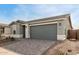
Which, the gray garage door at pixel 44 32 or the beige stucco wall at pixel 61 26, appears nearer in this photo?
the beige stucco wall at pixel 61 26

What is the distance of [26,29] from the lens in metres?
5.17

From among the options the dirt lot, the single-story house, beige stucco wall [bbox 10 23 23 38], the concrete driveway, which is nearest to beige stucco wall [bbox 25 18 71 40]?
the single-story house

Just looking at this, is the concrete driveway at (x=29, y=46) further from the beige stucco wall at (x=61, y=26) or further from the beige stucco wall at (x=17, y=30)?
the beige stucco wall at (x=61, y=26)

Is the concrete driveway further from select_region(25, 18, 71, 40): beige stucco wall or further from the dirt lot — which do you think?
select_region(25, 18, 71, 40): beige stucco wall

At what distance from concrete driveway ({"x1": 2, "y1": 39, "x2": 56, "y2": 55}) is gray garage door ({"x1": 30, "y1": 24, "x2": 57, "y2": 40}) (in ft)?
0.66

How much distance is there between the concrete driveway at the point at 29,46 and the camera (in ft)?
15.7

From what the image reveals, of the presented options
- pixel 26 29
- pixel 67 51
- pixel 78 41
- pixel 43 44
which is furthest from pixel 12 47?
pixel 78 41

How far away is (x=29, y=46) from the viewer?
491cm

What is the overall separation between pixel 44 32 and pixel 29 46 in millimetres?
889

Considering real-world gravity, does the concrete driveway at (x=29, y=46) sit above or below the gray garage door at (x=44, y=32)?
below

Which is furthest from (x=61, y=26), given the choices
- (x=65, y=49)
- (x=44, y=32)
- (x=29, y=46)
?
(x=29, y=46)

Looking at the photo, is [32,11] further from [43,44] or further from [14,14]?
[43,44]

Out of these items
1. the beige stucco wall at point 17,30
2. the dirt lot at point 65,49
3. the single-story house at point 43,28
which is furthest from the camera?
the beige stucco wall at point 17,30

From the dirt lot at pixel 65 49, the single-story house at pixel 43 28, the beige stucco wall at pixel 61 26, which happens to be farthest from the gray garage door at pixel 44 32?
the dirt lot at pixel 65 49
